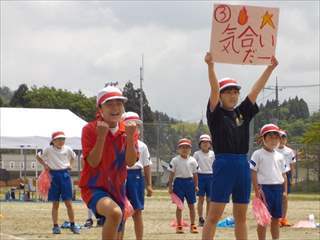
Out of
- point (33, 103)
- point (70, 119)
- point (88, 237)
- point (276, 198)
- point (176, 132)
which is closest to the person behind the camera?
point (276, 198)

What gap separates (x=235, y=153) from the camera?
9492 mm

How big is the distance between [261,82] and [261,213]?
112 inches

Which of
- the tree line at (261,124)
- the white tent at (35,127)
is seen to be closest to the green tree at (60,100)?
the tree line at (261,124)

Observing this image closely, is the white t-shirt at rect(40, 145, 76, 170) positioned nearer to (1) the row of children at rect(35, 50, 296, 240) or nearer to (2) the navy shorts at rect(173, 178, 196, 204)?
(2) the navy shorts at rect(173, 178, 196, 204)

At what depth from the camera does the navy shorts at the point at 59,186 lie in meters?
16.3

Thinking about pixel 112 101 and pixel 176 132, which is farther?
pixel 176 132

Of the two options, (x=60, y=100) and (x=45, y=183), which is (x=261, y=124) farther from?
(x=60, y=100)

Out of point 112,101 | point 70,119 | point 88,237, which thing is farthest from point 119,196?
point 70,119

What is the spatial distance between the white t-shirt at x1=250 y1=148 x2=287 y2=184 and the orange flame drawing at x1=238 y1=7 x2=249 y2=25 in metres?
3.21

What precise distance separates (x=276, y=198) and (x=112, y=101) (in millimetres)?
4730

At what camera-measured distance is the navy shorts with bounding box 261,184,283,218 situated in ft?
40.6

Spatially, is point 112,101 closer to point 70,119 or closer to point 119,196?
point 119,196

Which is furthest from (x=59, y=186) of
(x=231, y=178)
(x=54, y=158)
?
(x=231, y=178)

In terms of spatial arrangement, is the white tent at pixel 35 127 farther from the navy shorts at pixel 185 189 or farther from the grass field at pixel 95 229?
the navy shorts at pixel 185 189
